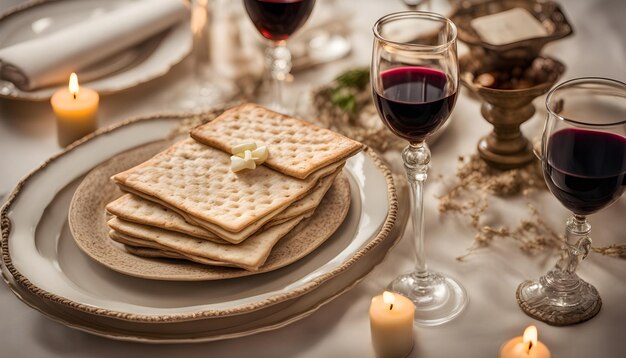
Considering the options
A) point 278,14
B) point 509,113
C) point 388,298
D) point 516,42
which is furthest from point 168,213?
point 516,42

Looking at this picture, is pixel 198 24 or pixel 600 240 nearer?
pixel 600 240

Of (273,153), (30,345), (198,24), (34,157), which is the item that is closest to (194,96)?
(198,24)

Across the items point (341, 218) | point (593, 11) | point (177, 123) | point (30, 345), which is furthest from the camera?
point (593, 11)

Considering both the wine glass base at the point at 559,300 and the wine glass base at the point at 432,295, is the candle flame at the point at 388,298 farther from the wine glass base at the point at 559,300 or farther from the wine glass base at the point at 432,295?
the wine glass base at the point at 559,300

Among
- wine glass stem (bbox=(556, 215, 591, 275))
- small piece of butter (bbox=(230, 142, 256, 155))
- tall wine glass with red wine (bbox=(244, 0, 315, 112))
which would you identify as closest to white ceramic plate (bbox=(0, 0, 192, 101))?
tall wine glass with red wine (bbox=(244, 0, 315, 112))

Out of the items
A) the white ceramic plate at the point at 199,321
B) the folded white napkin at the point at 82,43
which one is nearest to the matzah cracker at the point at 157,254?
the white ceramic plate at the point at 199,321

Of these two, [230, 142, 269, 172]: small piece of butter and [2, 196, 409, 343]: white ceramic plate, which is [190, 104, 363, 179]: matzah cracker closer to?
[230, 142, 269, 172]: small piece of butter

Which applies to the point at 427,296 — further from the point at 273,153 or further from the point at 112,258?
the point at 112,258

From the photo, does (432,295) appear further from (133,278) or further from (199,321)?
(133,278)
